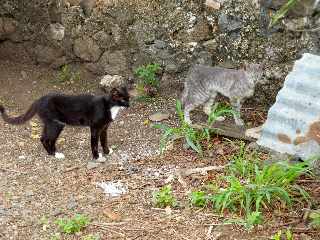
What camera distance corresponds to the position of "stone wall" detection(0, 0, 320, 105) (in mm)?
6320

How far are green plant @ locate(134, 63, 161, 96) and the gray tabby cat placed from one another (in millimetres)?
538

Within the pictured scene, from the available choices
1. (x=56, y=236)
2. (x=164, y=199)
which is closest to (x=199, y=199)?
(x=164, y=199)

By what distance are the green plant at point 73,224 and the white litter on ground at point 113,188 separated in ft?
1.76

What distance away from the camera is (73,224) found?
4777 mm

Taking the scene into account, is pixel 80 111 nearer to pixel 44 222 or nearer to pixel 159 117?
pixel 159 117

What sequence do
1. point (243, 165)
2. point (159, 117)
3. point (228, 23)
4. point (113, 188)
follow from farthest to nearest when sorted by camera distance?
point (159, 117) < point (228, 23) < point (113, 188) < point (243, 165)

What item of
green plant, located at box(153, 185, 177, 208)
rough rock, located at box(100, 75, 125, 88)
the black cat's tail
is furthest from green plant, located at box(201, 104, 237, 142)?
the black cat's tail

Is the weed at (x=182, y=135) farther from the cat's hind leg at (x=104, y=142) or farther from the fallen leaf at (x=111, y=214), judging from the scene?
the fallen leaf at (x=111, y=214)

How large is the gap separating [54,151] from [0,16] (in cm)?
232

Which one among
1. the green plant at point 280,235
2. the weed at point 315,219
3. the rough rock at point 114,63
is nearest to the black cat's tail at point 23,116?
the rough rock at point 114,63

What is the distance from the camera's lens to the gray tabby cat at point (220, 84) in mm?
6266

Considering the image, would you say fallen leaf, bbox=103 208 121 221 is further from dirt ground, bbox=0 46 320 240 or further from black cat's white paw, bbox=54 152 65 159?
black cat's white paw, bbox=54 152 65 159

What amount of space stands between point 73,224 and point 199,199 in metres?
1.05

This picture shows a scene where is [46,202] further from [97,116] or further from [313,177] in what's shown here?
[313,177]
